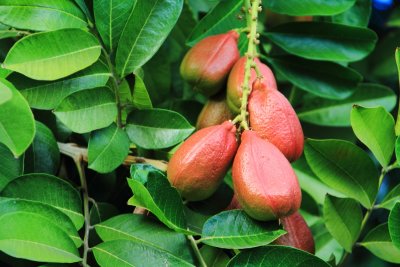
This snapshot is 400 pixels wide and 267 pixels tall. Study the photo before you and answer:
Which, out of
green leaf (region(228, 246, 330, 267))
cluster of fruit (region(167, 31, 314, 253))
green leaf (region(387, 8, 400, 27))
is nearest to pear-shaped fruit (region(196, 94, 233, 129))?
cluster of fruit (region(167, 31, 314, 253))

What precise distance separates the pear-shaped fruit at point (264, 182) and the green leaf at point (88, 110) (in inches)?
7.2

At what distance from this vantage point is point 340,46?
1093mm

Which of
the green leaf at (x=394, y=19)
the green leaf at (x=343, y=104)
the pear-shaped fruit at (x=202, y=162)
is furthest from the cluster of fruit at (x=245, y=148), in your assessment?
the green leaf at (x=394, y=19)

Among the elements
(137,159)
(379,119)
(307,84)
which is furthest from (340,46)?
(137,159)

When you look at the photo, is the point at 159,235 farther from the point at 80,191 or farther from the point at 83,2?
the point at 83,2

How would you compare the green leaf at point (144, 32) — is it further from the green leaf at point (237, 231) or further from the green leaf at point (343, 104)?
the green leaf at point (343, 104)

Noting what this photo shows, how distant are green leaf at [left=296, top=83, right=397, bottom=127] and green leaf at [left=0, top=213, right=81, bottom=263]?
2.07ft

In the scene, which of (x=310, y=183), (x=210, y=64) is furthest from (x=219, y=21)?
(x=310, y=183)

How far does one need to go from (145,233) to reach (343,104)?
0.59 meters

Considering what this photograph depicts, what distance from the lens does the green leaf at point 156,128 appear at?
2.86 ft

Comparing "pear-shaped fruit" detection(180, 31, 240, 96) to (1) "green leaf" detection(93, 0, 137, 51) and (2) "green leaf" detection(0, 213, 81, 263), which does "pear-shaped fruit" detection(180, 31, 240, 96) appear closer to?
(1) "green leaf" detection(93, 0, 137, 51)

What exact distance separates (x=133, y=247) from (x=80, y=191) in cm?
20

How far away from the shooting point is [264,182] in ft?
2.53

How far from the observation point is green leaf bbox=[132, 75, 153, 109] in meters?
0.88
